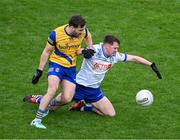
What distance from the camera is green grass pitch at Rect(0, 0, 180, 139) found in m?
10.2

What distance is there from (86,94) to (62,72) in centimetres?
86

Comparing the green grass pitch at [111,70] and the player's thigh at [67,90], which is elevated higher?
the player's thigh at [67,90]

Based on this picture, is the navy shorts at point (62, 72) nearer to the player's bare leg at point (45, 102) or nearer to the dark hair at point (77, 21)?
the player's bare leg at point (45, 102)

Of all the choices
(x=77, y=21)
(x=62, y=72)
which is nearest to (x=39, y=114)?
(x=62, y=72)

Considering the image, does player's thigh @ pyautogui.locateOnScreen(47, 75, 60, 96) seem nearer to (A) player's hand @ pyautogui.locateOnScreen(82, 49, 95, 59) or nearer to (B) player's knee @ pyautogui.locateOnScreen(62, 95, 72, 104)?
(B) player's knee @ pyautogui.locateOnScreen(62, 95, 72, 104)

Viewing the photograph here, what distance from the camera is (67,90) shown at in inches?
408

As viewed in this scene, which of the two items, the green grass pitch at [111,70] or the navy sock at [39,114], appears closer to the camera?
the navy sock at [39,114]

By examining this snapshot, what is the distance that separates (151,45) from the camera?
49.4 feet

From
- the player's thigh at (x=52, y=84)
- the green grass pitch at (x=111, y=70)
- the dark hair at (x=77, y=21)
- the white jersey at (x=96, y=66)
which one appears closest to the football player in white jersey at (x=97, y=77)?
the white jersey at (x=96, y=66)

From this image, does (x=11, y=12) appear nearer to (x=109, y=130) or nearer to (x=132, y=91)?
(x=132, y=91)

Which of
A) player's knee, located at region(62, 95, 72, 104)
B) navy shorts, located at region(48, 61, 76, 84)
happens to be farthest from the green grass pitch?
navy shorts, located at region(48, 61, 76, 84)

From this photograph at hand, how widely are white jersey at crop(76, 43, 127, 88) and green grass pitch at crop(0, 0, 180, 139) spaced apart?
670 millimetres

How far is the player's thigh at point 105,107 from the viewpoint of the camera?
10.9m

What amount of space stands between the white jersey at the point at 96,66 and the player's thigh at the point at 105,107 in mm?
337
